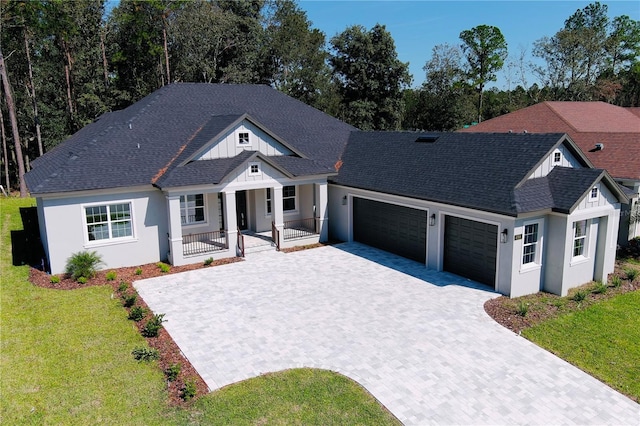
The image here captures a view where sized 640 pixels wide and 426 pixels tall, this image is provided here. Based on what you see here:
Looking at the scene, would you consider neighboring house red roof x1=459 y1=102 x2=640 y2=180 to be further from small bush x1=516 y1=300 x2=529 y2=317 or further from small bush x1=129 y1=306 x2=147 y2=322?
small bush x1=129 y1=306 x2=147 y2=322

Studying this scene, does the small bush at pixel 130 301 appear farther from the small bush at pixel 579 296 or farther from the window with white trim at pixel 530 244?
the small bush at pixel 579 296

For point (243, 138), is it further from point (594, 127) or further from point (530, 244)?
point (594, 127)

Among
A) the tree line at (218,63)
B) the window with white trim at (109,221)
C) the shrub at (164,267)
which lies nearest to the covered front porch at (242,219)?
the shrub at (164,267)

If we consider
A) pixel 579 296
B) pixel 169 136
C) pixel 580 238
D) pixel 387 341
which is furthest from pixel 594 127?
pixel 169 136

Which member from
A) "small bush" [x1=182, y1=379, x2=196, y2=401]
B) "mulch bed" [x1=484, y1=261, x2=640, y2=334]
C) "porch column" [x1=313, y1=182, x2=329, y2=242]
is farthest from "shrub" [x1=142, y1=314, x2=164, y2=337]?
"porch column" [x1=313, y1=182, x2=329, y2=242]

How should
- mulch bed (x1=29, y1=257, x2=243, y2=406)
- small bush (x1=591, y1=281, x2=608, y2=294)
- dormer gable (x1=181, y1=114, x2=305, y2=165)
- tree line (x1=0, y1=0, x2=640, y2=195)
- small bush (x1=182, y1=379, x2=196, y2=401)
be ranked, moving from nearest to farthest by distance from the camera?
small bush (x1=182, y1=379, x2=196, y2=401) < mulch bed (x1=29, y1=257, x2=243, y2=406) < small bush (x1=591, y1=281, x2=608, y2=294) < dormer gable (x1=181, y1=114, x2=305, y2=165) < tree line (x1=0, y1=0, x2=640, y2=195)

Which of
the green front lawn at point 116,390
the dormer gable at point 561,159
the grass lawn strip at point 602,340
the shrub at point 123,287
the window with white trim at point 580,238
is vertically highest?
the dormer gable at point 561,159

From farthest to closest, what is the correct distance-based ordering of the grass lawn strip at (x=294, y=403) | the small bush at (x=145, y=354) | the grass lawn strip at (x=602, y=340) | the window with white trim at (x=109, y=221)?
the window with white trim at (x=109, y=221)
the small bush at (x=145, y=354)
the grass lawn strip at (x=602, y=340)
the grass lawn strip at (x=294, y=403)
